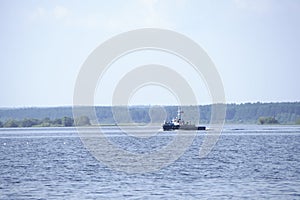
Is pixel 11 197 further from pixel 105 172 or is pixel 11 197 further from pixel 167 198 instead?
pixel 105 172

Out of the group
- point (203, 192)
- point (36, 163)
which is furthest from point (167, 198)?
point (36, 163)

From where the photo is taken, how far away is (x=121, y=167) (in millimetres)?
54438

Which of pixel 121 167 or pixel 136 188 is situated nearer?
pixel 136 188

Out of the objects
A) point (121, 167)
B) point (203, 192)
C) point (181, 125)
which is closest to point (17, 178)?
point (121, 167)

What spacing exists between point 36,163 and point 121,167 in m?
9.80

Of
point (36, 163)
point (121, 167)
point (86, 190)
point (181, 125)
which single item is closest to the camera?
point (86, 190)

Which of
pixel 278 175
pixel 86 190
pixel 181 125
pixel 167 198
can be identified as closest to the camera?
pixel 167 198

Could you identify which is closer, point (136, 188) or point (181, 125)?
point (136, 188)

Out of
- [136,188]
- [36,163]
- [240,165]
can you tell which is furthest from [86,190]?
[36,163]

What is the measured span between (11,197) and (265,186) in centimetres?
1333

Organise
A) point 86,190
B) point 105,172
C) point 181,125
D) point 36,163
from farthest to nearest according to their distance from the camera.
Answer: point 181,125 → point 36,163 → point 105,172 → point 86,190

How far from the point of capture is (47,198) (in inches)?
1448

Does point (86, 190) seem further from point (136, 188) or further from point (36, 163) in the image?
point (36, 163)

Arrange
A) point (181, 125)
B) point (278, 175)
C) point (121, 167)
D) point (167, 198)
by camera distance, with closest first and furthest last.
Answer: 1. point (167, 198)
2. point (278, 175)
3. point (121, 167)
4. point (181, 125)
